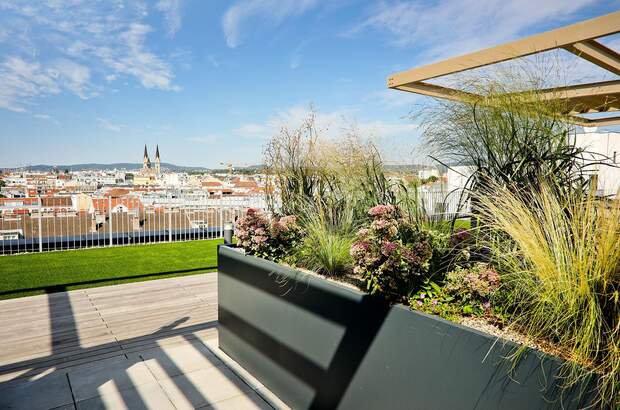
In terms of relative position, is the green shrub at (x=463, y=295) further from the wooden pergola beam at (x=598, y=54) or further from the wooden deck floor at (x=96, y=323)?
the wooden deck floor at (x=96, y=323)

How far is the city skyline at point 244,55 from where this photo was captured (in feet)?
14.9

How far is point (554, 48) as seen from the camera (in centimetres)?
281

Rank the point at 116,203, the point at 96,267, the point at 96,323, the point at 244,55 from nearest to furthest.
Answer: the point at 96,323 → the point at 96,267 → the point at 116,203 → the point at 244,55

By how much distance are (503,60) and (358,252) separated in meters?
1.93

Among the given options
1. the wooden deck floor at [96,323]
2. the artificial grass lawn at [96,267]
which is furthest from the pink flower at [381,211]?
the artificial grass lawn at [96,267]

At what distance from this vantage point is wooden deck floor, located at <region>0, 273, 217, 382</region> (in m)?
3.38

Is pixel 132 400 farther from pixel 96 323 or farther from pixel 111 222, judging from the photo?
pixel 111 222

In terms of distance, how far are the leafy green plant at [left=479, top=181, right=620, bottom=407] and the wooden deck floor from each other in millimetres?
3149

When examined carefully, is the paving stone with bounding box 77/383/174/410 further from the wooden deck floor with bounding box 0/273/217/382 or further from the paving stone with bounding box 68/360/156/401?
the wooden deck floor with bounding box 0/273/217/382

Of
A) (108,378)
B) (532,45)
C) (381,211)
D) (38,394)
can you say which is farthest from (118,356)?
(532,45)

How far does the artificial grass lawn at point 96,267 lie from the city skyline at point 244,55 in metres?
2.16

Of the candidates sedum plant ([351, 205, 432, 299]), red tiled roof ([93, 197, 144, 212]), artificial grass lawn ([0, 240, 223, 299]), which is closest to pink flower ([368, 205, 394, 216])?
sedum plant ([351, 205, 432, 299])

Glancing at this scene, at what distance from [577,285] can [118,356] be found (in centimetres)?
347

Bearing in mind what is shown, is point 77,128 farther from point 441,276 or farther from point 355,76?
point 441,276
